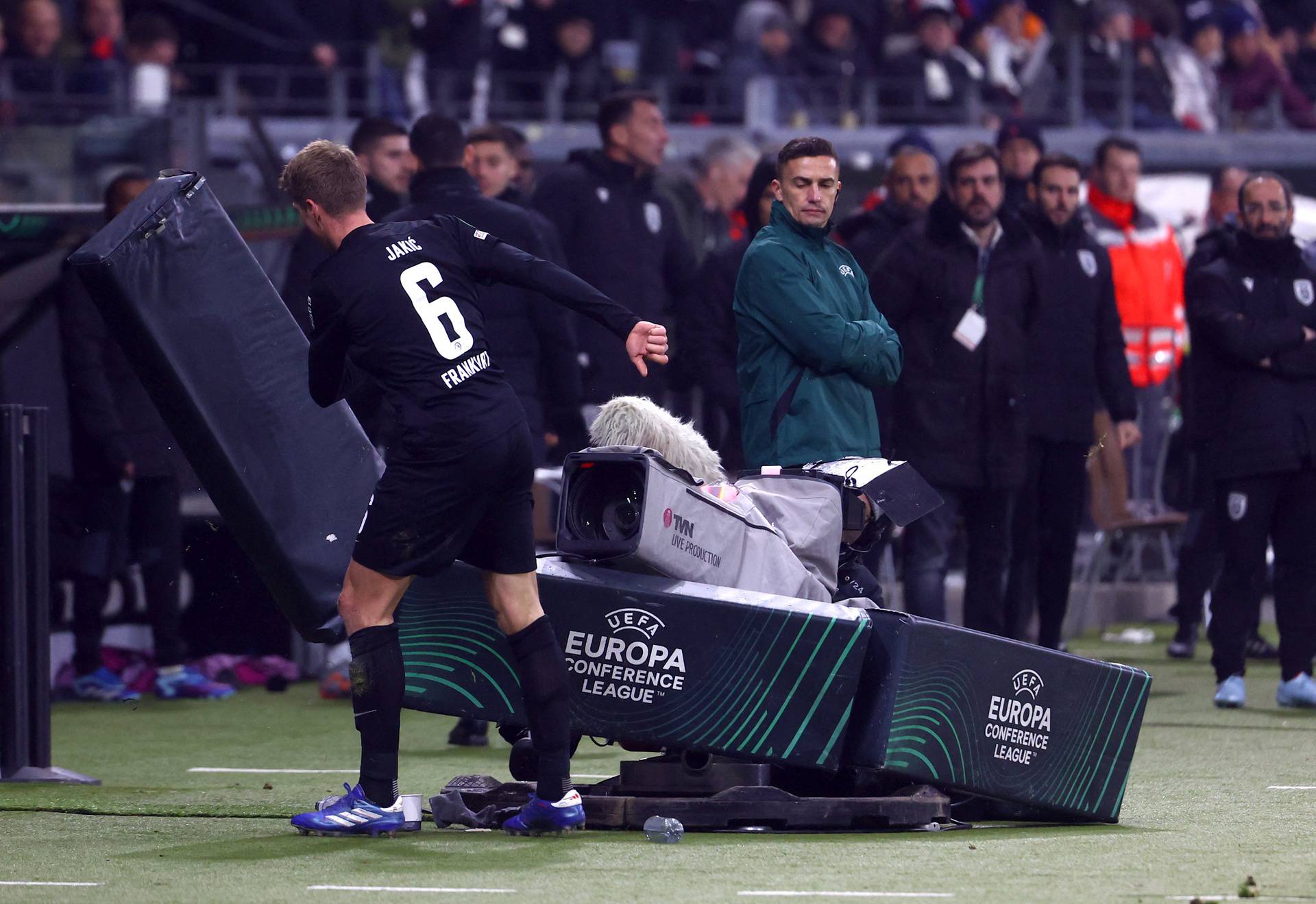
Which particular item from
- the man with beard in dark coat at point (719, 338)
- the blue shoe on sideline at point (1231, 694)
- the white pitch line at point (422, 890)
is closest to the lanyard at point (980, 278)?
the man with beard in dark coat at point (719, 338)

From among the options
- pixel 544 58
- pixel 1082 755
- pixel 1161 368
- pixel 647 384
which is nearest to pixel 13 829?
pixel 1082 755

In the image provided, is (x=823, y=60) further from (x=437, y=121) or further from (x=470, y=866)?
(x=470, y=866)

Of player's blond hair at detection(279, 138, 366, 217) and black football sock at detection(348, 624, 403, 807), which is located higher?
player's blond hair at detection(279, 138, 366, 217)

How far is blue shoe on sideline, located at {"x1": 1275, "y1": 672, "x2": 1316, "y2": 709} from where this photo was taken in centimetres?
881

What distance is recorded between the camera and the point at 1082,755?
6.10 meters

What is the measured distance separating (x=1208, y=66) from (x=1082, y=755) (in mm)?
14670

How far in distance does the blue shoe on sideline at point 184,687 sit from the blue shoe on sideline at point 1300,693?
4669 mm

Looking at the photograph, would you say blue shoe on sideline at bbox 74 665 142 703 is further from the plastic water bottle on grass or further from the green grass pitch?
the plastic water bottle on grass

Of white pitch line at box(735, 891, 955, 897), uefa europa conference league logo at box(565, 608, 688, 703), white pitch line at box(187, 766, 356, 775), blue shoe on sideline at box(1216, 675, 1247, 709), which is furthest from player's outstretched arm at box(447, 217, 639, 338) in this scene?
blue shoe on sideline at box(1216, 675, 1247, 709)

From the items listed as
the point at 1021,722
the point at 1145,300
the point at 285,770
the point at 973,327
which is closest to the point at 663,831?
the point at 1021,722

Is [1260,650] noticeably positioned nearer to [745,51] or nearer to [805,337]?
[805,337]

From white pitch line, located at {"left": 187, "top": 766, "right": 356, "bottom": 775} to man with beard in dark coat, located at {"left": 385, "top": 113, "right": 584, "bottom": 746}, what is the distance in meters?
0.83

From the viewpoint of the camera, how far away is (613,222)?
9695mm

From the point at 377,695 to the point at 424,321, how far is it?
967 mm
